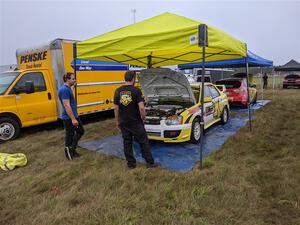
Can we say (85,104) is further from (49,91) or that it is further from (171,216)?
(171,216)

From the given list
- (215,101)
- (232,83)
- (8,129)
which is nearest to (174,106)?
(215,101)

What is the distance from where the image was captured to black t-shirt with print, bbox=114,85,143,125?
4.25m

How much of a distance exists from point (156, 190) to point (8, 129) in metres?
5.22

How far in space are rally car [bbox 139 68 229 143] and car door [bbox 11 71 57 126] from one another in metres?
3.03

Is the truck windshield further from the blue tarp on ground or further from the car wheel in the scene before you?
the car wheel

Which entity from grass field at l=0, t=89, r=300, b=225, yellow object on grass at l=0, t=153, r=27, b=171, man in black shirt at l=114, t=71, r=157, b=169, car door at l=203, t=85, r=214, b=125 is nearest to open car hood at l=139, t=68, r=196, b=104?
car door at l=203, t=85, r=214, b=125

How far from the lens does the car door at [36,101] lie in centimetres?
705

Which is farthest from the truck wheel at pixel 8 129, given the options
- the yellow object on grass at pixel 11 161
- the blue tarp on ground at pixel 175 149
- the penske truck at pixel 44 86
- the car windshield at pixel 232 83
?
the car windshield at pixel 232 83

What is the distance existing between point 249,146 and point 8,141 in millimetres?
6374

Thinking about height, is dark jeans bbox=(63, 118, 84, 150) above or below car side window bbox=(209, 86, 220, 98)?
below

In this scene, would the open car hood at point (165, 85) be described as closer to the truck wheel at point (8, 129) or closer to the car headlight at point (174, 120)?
the car headlight at point (174, 120)

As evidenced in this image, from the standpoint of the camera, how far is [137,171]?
437 cm

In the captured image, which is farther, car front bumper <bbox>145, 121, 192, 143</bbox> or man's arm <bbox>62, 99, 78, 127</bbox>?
car front bumper <bbox>145, 121, 192, 143</bbox>

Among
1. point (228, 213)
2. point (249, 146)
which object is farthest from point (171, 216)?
point (249, 146)
